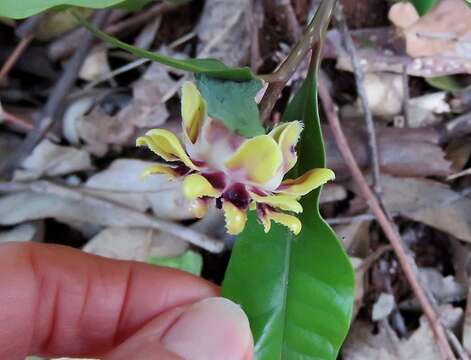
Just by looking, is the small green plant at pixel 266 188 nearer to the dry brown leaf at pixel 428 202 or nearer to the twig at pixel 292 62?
the twig at pixel 292 62

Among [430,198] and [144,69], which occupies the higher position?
[144,69]

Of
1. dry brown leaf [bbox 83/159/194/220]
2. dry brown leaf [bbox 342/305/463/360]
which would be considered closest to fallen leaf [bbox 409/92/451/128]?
dry brown leaf [bbox 342/305/463/360]

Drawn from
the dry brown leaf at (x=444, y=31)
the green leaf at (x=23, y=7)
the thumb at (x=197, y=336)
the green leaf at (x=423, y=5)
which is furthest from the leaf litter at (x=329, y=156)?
the green leaf at (x=23, y=7)

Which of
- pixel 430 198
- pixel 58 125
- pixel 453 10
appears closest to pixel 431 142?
pixel 430 198

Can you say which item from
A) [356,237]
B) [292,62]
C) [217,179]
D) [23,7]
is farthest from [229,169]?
[356,237]

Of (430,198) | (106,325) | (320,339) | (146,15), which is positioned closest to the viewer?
(320,339)

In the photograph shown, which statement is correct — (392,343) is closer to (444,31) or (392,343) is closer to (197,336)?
(197,336)

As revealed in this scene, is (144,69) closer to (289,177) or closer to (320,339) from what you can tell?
(289,177)
